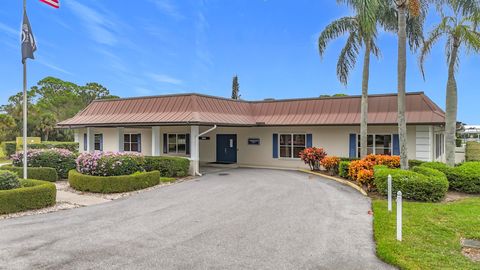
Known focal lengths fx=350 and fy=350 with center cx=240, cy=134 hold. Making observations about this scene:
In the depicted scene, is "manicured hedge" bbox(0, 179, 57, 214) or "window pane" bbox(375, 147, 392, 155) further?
"window pane" bbox(375, 147, 392, 155)

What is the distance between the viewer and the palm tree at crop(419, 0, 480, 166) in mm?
12086

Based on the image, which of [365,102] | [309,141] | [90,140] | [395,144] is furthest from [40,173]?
[395,144]

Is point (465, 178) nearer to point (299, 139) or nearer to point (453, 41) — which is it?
point (453, 41)

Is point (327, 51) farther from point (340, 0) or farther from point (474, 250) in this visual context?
point (474, 250)

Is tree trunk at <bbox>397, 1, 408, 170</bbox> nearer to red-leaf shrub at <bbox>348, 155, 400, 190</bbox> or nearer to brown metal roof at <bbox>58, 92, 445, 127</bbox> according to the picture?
red-leaf shrub at <bbox>348, 155, 400, 190</bbox>

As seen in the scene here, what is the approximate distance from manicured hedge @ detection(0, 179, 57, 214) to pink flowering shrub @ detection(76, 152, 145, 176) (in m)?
2.68

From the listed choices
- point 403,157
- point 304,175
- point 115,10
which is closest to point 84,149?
point 115,10

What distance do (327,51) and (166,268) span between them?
47.0 ft

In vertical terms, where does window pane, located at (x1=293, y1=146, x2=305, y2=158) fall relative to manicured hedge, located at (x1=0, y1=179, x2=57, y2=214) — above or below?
above

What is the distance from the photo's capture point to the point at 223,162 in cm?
2228

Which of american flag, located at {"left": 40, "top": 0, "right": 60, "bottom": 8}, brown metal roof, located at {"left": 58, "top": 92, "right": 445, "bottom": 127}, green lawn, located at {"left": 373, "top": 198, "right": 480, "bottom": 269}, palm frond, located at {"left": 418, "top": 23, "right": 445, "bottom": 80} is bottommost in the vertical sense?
green lawn, located at {"left": 373, "top": 198, "right": 480, "bottom": 269}

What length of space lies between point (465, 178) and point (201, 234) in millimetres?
9499

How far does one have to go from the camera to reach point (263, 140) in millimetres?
21125

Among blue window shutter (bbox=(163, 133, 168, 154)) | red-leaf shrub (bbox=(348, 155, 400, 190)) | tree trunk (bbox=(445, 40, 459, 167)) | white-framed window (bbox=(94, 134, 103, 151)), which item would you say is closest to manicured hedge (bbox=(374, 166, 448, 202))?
red-leaf shrub (bbox=(348, 155, 400, 190))
